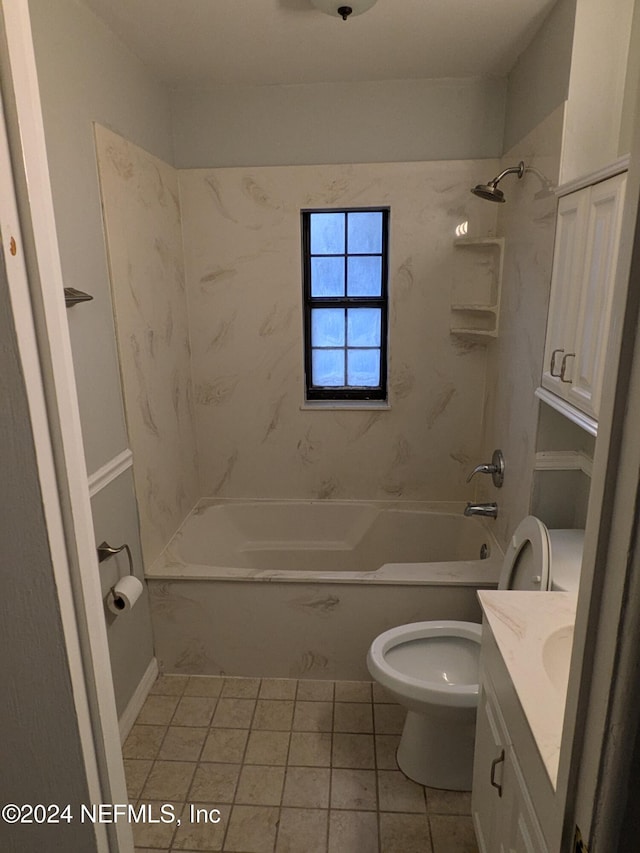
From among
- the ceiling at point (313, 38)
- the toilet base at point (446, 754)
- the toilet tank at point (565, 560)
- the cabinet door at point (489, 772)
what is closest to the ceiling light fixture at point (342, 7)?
the ceiling at point (313, 38)

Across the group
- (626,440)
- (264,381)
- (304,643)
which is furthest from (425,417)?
(626,440)

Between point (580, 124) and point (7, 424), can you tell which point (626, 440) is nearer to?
point (7, 424)

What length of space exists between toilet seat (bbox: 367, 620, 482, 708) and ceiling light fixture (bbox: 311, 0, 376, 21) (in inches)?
82.4

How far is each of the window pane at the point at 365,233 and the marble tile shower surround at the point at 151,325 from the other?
87 centimetres

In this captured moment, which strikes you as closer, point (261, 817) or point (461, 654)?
point (261, 817)

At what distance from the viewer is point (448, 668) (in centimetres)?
190

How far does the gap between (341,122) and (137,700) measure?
267cm

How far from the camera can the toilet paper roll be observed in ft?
6.24

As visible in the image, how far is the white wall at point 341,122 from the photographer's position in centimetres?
255

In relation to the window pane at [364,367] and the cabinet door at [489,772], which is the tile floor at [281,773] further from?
the window pane at [364,367]

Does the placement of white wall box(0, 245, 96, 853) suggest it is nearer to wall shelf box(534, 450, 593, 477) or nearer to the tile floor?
the tile floor

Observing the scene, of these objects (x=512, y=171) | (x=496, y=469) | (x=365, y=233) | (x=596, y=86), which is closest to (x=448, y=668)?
(x=496, y=469)

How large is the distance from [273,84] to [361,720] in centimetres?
277

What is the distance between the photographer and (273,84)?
257 centimetres
